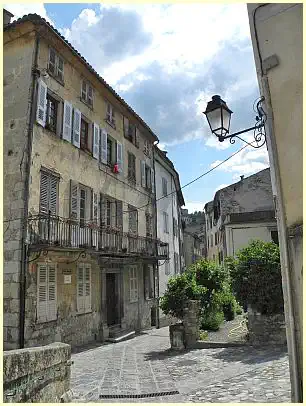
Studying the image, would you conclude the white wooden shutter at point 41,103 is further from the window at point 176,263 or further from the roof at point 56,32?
the window at point 176,263

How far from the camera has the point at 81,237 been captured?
529 inches

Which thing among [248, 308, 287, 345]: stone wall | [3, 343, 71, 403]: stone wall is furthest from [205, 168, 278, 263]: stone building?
[3, 343, 71, 403]: stone wall

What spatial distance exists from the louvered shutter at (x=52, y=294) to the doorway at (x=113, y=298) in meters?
4.43

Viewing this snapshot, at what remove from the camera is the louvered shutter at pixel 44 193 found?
12188 mm

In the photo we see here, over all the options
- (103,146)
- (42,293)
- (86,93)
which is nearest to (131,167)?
(103,146)

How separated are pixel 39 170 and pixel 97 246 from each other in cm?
385

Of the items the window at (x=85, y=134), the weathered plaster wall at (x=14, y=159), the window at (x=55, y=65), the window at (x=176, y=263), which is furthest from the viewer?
the window at (x=176, y=263)

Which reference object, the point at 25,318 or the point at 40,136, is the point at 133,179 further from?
the point at 25,318

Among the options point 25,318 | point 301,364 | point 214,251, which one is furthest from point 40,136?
point 214,251

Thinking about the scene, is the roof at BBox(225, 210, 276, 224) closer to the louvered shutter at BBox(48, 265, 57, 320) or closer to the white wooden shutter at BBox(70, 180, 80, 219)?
the white wooden shutter at BBox(70, 180, 80, 219)

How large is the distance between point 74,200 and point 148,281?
321 inches

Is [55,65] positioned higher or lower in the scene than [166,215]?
higher

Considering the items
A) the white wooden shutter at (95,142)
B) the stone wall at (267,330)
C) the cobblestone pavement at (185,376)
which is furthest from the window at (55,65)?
the stone wall at (267,330)

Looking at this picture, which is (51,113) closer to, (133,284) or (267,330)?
(133,284)
